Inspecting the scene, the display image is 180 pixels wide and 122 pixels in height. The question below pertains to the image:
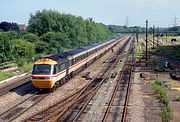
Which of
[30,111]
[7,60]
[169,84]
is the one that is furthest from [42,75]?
[7,60]

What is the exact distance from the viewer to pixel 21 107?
24406 mm

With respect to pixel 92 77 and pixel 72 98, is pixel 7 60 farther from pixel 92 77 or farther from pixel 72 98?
pixel 72 98

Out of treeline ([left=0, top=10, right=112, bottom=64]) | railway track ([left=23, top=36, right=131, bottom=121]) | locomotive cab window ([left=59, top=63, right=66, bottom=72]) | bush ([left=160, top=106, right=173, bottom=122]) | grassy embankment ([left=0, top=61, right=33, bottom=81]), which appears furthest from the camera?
treeline ([left=0, top=10, right=112, bottom=64])

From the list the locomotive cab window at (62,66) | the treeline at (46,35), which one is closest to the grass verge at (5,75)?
the locomotive cab window at (62,66)

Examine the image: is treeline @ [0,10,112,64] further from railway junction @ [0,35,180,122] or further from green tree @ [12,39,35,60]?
railway junction @ [0,35,180,122]

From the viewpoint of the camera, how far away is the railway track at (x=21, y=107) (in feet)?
71.3

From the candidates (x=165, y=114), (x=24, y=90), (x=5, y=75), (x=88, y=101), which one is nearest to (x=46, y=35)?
(x=5, y=75)

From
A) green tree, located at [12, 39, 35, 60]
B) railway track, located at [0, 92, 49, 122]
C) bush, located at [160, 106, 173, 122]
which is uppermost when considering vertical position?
green tree, located at [12, 39, 35, 60]

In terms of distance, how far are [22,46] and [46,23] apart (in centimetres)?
2950

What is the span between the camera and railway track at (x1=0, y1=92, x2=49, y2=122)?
21720mm

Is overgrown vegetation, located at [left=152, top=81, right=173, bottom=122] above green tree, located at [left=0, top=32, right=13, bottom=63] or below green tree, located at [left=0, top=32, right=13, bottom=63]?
below

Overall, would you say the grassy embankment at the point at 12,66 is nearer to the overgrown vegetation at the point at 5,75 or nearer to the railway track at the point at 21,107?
the overgrown vegetation at the point at 5,75

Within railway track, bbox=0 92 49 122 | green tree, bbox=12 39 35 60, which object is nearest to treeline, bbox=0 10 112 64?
green tree, bbox=12 39 35 60

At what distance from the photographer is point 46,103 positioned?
84.1 feet
